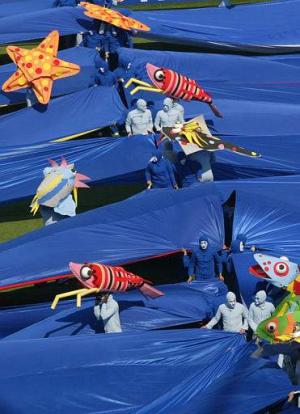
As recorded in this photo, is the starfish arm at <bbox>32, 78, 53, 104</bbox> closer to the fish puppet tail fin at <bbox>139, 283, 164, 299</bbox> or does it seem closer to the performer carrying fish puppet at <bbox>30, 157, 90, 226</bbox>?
the performer carrying fish puppet at <bbox>30, 157, 90, 226</bbox>

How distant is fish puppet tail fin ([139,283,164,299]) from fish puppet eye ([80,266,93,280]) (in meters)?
0.66

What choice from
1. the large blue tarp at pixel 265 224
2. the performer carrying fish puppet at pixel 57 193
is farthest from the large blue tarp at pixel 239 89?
the performer carrying fish puppet at pixel 57 193

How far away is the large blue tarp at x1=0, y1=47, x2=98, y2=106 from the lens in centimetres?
1559

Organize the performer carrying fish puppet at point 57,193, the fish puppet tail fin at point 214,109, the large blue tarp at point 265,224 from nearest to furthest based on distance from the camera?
the large blue tarp at point 265,224, the performer carrying fish puppet at point 57,193, the fish puppet tail fin at point 214,109

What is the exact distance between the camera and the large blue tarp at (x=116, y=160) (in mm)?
13250

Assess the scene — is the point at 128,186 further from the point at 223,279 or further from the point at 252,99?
the point at 223,279

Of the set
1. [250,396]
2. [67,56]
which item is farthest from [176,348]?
[67,56]

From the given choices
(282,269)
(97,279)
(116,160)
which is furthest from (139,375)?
(116,160)

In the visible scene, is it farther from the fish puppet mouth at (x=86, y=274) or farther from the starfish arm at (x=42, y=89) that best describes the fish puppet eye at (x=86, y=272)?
the starfish arm at (x=42, y=89)

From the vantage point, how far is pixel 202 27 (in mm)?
17891

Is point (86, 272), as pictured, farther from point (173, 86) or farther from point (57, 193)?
point (173, 86)

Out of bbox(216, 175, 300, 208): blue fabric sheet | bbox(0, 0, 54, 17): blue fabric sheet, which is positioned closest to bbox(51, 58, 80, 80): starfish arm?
bbox(216, 175, 300, 208): blue fabric sheet

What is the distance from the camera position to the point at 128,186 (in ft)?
47.8

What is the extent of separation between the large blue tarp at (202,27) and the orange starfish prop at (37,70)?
2331 millimetres
